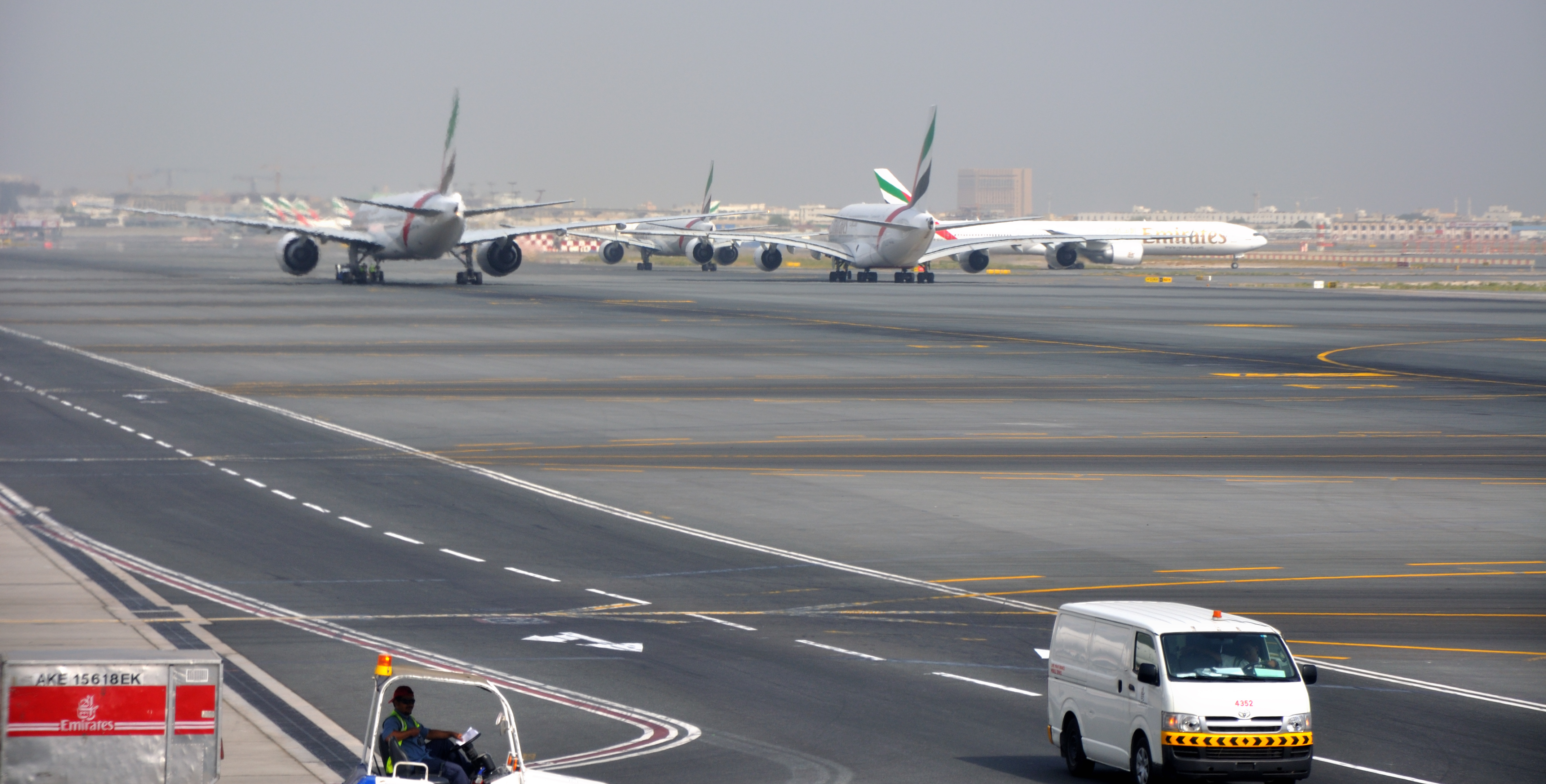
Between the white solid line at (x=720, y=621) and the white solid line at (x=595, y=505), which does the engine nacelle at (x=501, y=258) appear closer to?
the white solid line at (x=595, y=505)

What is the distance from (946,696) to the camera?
19516mm

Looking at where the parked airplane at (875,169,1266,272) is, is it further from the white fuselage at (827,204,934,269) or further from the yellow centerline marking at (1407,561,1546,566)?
the yellow centerline marking at (1407,561,1546,566)

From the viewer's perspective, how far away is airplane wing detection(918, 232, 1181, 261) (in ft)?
470

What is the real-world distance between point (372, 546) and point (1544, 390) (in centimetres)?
4317

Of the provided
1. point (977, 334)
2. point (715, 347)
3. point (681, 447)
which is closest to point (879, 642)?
point (681, 447)

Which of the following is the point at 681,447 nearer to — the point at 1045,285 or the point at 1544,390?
the point at 1544,390

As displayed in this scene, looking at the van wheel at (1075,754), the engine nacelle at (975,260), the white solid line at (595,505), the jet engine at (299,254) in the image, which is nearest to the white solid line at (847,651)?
the white solid line at (595,505)

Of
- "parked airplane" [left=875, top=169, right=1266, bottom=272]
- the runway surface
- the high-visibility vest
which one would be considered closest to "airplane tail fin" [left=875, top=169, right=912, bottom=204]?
"parked airplane" [left=875, top=169, right=1266, bottom=272]

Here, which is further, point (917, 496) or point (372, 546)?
point (917, 496)

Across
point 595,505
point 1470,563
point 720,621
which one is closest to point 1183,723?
point 720,621

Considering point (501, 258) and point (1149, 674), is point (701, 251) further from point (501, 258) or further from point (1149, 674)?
point (1149, 674)

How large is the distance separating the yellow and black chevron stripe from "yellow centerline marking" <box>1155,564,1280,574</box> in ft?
35.9

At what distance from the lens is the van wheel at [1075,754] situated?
55.5 ft

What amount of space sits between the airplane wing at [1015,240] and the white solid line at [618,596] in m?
110
